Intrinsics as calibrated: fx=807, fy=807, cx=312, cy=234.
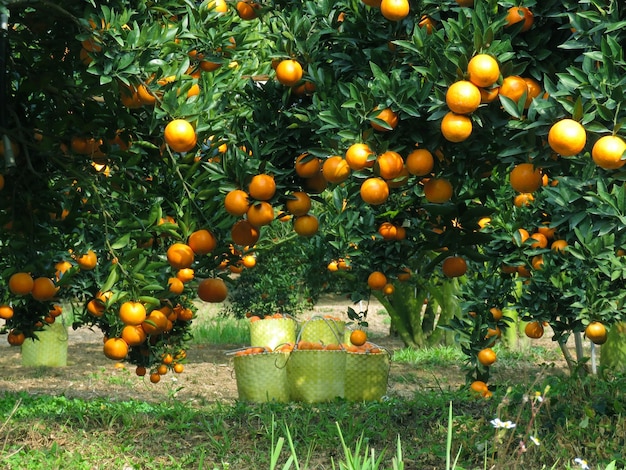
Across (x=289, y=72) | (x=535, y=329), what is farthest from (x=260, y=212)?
(x=535, y=329)

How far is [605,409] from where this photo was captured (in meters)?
4.74

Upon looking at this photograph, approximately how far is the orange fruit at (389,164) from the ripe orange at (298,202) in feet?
2.28

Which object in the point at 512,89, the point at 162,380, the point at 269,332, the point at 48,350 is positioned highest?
the point at 512,89

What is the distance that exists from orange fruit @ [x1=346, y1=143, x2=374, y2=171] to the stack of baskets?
13.0ft

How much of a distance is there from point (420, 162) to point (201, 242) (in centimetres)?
122

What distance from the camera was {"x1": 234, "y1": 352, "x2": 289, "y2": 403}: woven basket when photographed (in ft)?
24.1

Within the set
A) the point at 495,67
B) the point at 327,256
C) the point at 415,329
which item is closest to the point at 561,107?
the point at 495,67

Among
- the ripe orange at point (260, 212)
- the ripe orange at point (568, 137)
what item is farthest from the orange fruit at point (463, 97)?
the ripe orange at point (260, 212)

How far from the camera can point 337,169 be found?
3.34 metres

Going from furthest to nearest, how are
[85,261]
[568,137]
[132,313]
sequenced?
[85,261]
[132,313]
[568,137]

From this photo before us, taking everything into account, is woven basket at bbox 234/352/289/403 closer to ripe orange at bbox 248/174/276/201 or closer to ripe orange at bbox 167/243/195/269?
ripe orange at bbox 167/243/195/269

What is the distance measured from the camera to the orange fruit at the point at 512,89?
2963 millimetres

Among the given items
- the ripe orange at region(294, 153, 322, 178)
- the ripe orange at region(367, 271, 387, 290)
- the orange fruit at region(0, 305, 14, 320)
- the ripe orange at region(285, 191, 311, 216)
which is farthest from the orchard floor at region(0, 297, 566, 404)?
the ripe orange at region(294, 153, 322, 178)

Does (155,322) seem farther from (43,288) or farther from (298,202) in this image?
(298,202)
